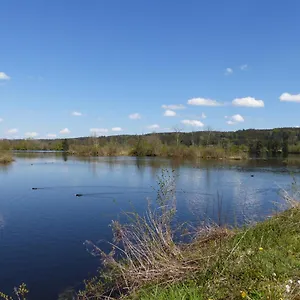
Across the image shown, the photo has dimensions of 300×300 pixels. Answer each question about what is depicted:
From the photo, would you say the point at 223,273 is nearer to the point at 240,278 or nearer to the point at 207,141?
the point at 240,278

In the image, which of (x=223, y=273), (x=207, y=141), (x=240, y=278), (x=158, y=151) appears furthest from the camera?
(x=207, y=141)

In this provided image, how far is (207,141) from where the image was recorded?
214 feet

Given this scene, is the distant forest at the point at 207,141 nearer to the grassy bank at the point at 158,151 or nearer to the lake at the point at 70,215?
the grassy bank at the point at 158,151

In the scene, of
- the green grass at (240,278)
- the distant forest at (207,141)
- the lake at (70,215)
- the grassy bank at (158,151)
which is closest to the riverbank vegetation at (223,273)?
the green grass at (240,278)

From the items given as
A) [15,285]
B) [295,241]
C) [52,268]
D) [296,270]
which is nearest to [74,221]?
[52,268]

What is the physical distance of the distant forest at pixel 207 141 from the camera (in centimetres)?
6100

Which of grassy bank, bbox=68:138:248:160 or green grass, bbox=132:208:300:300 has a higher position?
grassy bank, bbox=68:138:248:160

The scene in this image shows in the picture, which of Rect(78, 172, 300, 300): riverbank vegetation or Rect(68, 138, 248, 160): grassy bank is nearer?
Rect(78, 172, 300, 300): riverbank vegetation

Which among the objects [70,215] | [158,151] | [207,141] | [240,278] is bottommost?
[70,215]

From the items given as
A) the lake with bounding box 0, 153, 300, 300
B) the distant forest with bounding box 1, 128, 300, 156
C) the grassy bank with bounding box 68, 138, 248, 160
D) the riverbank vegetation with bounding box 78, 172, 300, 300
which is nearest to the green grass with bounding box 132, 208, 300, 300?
the riverbank vegetation with bounding box 78, 172, 300, 300

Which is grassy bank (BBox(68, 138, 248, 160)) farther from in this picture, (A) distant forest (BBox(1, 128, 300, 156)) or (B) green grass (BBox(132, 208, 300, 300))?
(B) green grass (BBox(132, 208, 300, 300))

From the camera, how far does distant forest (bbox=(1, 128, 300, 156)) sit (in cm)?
6100

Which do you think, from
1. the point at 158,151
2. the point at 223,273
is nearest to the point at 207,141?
the point at 158,151

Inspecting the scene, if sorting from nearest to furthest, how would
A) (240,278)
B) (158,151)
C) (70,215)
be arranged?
(240,278) < (70,215) < (158,151)
